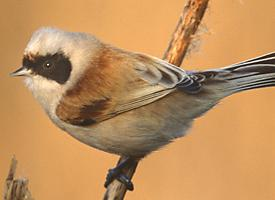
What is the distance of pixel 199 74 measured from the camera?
293 cm

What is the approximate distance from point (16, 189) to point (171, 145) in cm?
155

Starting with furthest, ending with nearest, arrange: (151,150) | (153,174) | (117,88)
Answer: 1. (153,174)
2. (151,150)
3. (117,88)

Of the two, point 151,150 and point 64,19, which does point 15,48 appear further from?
point 151,150

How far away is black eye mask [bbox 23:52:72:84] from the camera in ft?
9.32

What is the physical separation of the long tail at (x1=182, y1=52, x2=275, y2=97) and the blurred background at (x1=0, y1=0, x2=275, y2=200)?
2.48 feet

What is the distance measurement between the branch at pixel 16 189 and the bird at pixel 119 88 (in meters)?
0.61

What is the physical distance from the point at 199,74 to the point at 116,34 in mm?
990

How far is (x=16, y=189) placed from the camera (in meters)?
2.26

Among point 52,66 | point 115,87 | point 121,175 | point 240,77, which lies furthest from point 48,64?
point 240,77

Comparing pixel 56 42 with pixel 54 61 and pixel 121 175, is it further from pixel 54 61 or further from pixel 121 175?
pixel 121 175

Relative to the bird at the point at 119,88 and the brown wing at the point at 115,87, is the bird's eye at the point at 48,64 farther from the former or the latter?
the brown wing at the point at 115,87

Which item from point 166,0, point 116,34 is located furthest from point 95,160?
point 166,0

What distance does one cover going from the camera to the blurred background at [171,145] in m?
3.75

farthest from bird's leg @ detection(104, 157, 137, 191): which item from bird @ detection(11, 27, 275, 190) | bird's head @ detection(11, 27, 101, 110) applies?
bird's head @ detection(11, 27, 101, 110)
